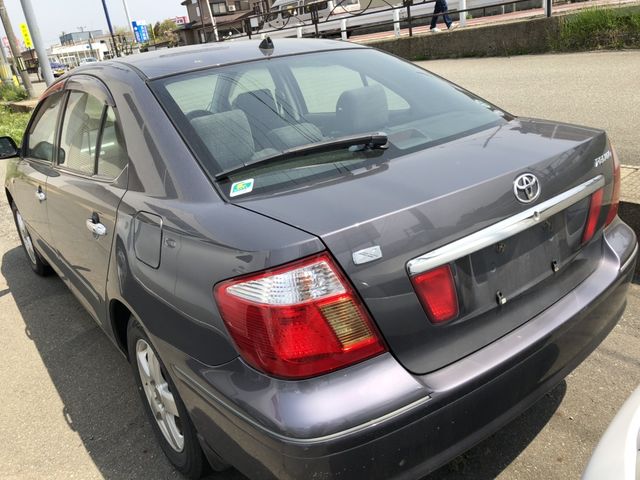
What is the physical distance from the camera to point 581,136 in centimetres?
222

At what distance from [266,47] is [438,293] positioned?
1702 mm

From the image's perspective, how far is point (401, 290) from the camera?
1.66 m

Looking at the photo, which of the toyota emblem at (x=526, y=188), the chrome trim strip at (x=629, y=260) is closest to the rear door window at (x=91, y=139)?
the toyota emblem at (x=526, y=188)

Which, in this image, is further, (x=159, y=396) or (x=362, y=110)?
(x=362, y=110)

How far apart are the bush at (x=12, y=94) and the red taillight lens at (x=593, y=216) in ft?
73.1

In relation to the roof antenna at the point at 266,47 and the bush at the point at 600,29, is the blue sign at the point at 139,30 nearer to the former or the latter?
the bush at the point at 600,29

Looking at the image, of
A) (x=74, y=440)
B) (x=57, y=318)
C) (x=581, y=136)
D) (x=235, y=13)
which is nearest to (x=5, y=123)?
(x=57, y=318)

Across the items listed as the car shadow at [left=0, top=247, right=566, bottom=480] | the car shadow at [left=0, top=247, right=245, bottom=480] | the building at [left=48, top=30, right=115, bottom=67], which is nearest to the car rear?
the car shadow at [left=0, top=247, right=566, bottom=480]

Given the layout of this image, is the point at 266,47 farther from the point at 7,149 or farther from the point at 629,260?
the point at 7,149

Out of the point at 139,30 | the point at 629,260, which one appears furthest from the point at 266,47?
the point at 139,30

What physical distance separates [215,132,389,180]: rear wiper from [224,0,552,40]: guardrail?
12905 millimetres

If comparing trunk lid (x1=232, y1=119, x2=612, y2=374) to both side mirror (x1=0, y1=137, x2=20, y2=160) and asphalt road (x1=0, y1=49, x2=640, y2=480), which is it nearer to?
asphalt road (x1=0, y1=49, x2=640, y2=480)

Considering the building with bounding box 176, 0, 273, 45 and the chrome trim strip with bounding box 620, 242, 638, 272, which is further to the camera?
the building with bounding box 176, 0, 273, 45

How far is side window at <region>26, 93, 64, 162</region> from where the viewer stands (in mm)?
3465
